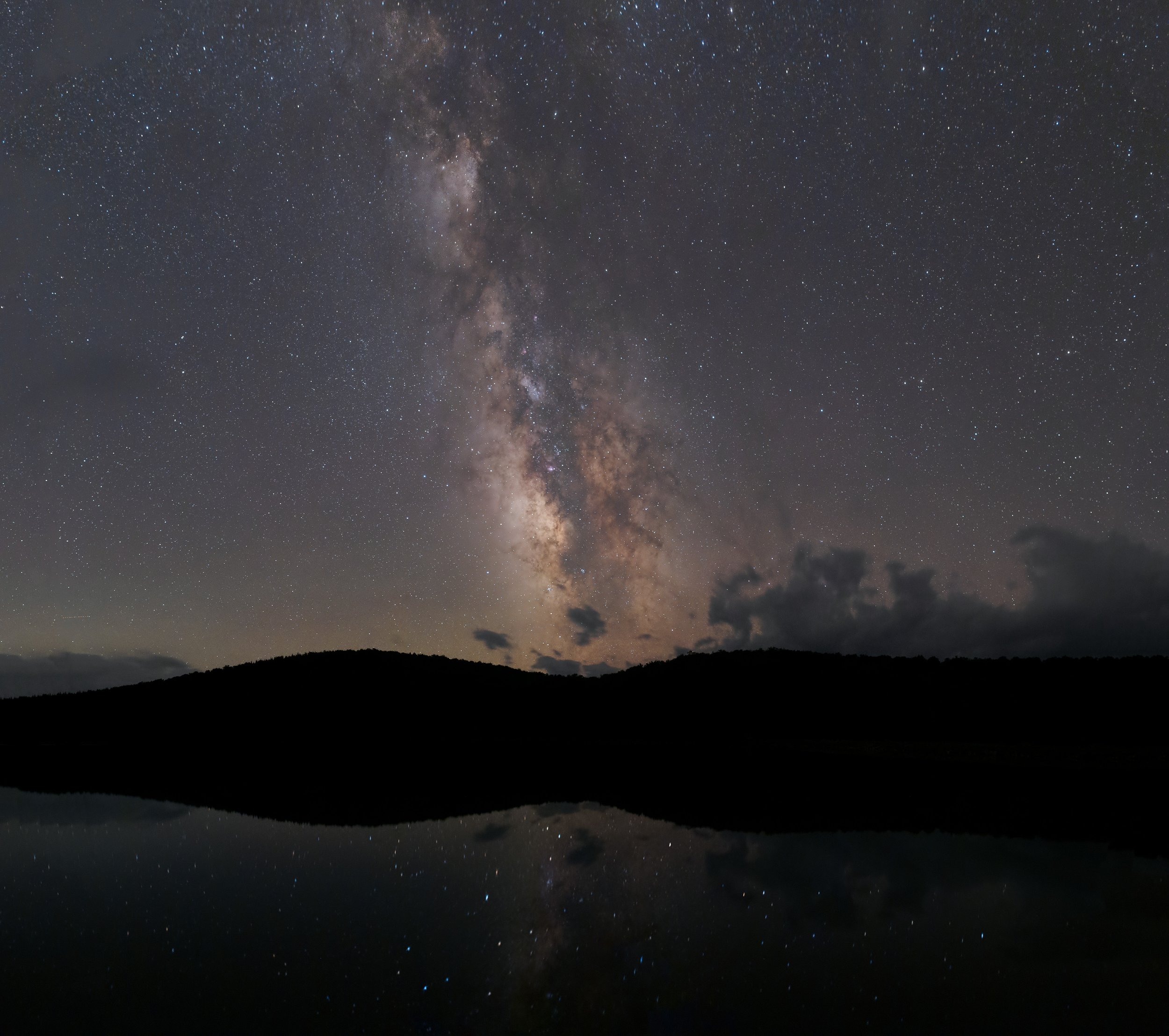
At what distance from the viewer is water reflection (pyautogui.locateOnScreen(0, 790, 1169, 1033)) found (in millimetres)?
7203

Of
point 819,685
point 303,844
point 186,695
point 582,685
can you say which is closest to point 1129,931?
point 303,844

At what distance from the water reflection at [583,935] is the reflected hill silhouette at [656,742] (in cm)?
370

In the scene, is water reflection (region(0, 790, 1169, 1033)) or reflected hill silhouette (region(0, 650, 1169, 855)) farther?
reflected hill silhouette (region(0, 650, 1169, 855))

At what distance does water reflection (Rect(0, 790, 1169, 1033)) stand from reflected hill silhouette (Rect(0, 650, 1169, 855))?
3697 millimetres

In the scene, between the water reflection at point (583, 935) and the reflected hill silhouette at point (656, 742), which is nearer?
the water reflection at point (583, 935)

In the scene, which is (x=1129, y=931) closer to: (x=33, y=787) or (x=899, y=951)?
(x=899, y=951)

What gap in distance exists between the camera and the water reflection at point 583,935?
23.6 feet

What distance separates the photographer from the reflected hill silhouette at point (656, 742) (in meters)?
20.6

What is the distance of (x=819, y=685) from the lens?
231ft

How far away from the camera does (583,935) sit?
951 centimetres

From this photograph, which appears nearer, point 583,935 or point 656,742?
point 583,935

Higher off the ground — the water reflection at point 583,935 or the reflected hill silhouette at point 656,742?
the reflected hill silhouette at point 656,742

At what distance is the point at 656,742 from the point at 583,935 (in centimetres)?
4288

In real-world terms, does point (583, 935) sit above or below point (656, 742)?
below
